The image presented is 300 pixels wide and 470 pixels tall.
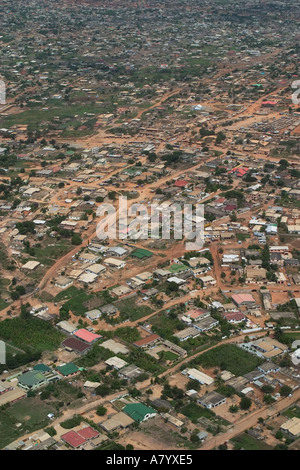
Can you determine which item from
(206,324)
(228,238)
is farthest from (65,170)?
(206,324)

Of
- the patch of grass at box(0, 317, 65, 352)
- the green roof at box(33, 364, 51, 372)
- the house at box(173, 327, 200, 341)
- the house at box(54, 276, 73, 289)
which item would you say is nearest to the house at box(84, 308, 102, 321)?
the patch of grass at box(0, 317, 65, 352)

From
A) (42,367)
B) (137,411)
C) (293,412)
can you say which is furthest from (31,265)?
(293,412)

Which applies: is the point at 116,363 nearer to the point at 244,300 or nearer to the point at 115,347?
the point at 115,347

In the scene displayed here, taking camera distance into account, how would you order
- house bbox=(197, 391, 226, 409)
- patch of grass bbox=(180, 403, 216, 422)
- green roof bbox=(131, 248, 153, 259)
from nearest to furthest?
patch of grass bbox=(180, 403, 216, 422) → house bbox=(197, 391, 226, 409) → green roof bbox=(131, 248, 153, 259)

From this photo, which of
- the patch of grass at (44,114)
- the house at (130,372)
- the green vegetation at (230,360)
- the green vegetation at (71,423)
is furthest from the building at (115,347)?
the patch of grass at (44,114)

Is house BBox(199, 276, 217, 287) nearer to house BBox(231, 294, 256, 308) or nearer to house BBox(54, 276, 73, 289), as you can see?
house BBox(231, 294, 256, 308)
